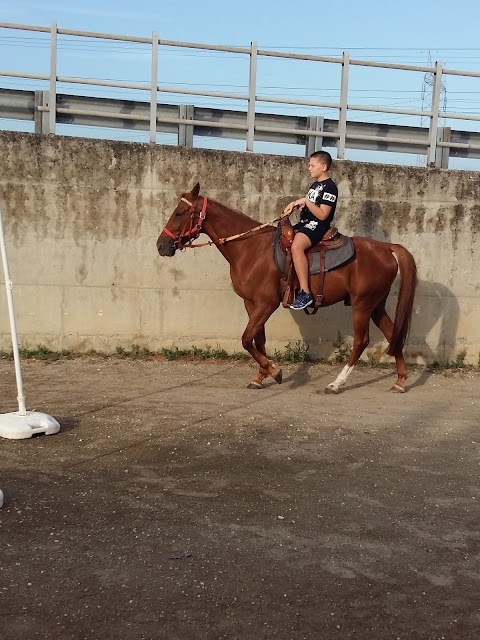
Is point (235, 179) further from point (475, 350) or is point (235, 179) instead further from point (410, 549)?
point (410, 549)

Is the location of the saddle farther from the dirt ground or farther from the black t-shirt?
the dirt ground

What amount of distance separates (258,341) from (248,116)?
3.39m

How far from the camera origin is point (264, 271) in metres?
8.73

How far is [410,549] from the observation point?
449 centimetres

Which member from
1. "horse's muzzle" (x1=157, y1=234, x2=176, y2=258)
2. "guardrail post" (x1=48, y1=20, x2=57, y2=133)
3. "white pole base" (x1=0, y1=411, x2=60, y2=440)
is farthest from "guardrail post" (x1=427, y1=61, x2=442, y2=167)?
"white pole base" (x1=0, y1=411, x2=60, y2=440)

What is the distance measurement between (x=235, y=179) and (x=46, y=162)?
2536 millimetres

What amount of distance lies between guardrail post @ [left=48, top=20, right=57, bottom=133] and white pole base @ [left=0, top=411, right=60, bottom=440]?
485 cm

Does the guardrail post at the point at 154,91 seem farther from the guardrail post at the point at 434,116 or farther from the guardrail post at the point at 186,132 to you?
the guardrail post at the point at 434,116

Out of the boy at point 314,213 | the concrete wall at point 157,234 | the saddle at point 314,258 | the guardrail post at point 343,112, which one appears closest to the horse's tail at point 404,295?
the saddle at point 314,258

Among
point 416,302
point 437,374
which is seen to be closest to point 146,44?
point 416,302

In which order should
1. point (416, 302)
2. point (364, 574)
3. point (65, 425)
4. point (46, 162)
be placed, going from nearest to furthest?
point (364, 574)
point (65, 425)
point (46, 162)
point (416, 302)

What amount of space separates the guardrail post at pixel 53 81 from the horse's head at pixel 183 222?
2.59 metres

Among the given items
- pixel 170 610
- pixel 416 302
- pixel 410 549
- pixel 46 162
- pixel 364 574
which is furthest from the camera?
pixel 416 302

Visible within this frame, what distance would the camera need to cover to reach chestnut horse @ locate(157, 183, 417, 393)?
8688 mm
